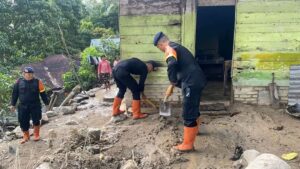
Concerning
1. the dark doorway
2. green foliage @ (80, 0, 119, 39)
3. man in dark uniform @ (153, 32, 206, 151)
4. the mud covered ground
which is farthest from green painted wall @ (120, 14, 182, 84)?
green foliage @ (80, 0, 119, 39)

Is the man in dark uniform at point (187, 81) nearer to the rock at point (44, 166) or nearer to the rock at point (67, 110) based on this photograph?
the rock at point (44, 166)

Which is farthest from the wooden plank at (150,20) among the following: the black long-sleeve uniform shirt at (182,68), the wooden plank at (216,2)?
the black long-sleeve uniform shirt at (182,68)

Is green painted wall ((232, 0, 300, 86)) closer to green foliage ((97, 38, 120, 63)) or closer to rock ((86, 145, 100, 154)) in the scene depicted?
rock ((86, 145, 100, 154))

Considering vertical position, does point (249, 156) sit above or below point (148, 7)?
below

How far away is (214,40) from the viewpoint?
11.1 metres

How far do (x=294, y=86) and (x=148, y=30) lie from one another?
3.50m

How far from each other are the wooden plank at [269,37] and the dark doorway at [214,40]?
7.35ft

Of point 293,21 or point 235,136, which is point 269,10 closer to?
point 293,21

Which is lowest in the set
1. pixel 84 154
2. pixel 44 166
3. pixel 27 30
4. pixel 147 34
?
pixel 44 166

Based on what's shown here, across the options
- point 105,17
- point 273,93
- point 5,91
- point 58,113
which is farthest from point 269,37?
point 105,17

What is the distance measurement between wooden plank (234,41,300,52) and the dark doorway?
209cm

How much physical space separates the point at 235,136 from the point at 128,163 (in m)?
2.24

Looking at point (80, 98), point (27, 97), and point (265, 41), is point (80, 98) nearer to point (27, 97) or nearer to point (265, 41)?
point (27, 97)

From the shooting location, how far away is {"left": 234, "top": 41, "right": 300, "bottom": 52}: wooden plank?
7.38 meters
